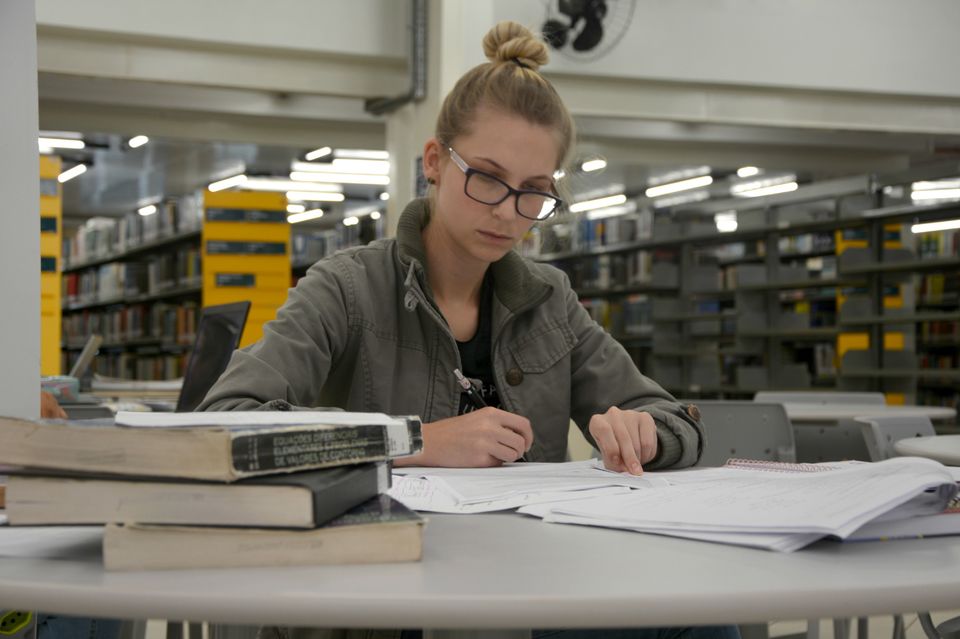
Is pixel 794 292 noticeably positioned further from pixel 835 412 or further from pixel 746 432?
pixel 746 432

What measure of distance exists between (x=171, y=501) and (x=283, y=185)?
12483 mm

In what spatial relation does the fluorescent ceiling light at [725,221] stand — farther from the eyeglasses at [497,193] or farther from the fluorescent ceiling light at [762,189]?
the eyeglasses at [497,193]

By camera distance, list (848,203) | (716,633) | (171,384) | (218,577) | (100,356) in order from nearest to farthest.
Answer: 1. (218,577)
2. (716,633)
3. (171,384)
4. (848,203)
5. (100,356)

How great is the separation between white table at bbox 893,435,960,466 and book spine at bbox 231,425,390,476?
48.1 inches

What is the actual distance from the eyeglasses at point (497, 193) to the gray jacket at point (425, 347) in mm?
143

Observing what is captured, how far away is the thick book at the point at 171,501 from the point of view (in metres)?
0.59

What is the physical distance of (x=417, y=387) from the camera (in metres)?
1.49

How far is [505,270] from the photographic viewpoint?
161cm

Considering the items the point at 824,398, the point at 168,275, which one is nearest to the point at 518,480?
the point at 824,398

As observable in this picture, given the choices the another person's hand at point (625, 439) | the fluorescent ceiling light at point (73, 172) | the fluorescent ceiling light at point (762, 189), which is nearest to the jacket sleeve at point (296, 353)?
the another person's hand at point (625, 439)

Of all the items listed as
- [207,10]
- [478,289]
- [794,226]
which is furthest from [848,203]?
[478,289]

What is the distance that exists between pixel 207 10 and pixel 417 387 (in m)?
4.64

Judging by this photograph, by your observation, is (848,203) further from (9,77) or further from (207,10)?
(9,77)

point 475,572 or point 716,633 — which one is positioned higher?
point 475,572
